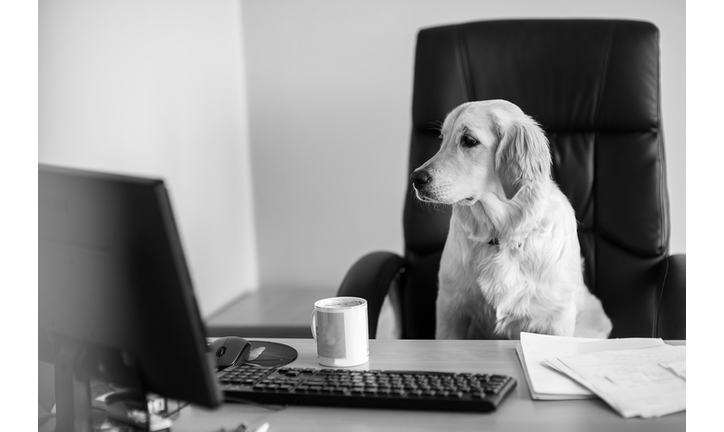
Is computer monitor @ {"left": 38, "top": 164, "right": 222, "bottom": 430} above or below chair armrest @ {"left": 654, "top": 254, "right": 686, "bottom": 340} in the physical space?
above

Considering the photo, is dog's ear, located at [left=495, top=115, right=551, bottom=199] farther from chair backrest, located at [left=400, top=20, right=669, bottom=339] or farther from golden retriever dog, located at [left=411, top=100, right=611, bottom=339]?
chair backrest, located at [left=400, top=20, right=669, bottom=339]

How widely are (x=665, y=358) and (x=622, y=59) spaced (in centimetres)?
90

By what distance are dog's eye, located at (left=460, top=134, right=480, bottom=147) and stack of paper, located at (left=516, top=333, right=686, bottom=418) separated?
56 cm

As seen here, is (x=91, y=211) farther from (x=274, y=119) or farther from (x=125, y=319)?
(x=274, y=119)

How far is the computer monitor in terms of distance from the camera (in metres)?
0.60

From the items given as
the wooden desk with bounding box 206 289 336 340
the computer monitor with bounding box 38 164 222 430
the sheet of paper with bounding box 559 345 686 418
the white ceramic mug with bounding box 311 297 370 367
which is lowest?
the wooden desk with bounding box 206 289 336 340

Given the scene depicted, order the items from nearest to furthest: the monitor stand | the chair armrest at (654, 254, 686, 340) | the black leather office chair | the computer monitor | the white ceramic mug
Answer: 1. the computer monitor
2. the monitor stand
3. the white ceramic mug
4. the chair armrest at (654, 254, 686, 340)
5. the black leather office chair

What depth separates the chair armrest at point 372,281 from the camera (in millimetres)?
1384

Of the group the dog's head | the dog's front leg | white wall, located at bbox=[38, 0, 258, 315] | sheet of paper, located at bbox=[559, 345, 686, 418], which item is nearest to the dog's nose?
the dog's head

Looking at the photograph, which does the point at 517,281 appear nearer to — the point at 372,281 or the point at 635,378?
the point at 372,281

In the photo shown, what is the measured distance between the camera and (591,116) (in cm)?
164

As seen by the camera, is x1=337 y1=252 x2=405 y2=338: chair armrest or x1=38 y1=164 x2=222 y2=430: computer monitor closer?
x1=38 y1=164 x2=222 y2=430: computer monitor

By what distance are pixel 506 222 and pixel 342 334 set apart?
2.12 feet

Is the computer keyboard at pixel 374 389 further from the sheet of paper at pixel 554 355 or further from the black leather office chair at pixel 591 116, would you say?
the black leather office chair at pixel 591 116
